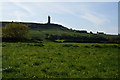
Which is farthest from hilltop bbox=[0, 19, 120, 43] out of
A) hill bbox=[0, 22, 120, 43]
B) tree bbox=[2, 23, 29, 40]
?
tree bbox=[2, 23, 29, 40]

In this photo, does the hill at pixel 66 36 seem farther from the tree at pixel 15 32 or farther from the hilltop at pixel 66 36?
the tree at pixel 15 32

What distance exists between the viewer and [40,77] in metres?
11.0

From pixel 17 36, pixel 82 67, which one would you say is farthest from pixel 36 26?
pixel 82 67

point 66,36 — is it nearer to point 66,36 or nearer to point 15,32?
point 66,36

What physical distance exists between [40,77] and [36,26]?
13719 cm

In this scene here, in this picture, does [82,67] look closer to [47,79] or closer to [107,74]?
[107,74]

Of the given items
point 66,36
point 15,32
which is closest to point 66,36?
point 66,36

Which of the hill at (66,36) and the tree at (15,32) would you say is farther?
the hill at (66,36)

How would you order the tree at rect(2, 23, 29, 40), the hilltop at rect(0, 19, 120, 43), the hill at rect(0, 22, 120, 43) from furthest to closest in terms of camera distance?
the hill at rect(0, 22, 120, 43) < the hilltop at rect(0, 19, 120, 43) < the tree at rect(2, 23, 29, 40)

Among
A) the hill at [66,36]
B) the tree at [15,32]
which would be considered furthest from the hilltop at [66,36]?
the tree at [15,32]

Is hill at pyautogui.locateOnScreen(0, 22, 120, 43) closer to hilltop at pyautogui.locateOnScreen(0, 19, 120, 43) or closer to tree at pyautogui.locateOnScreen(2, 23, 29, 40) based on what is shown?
hilltop at pyautogui.locateOnScreen(0, 19, 120, 43)

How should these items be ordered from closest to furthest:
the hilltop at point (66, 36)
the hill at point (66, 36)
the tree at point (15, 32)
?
1. the tree at point (15, 32)
2. the hilltop at point (66, 36)
3. the hill at point (66, 36)

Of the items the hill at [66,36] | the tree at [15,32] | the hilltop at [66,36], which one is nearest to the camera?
the tree at [15,32]

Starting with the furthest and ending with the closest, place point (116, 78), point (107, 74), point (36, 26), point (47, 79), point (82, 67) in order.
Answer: point (36, 26) < point (82, 67) < point (107, 74) < point (116, 78) < point (47, 79)
